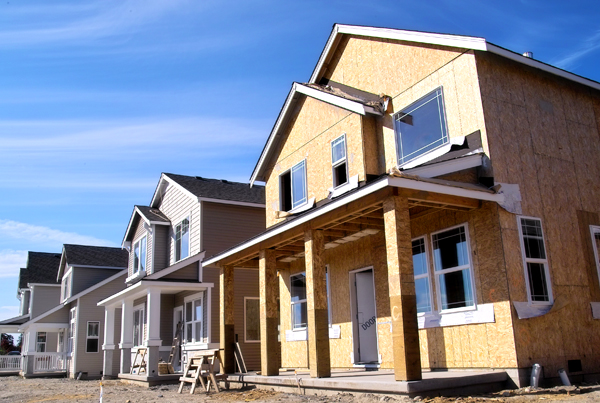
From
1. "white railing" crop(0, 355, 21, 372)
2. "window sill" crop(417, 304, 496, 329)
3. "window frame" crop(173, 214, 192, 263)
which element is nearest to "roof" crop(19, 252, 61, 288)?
"white railing" crop(0, 355, 21, 372)

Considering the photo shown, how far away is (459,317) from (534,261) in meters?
1.71

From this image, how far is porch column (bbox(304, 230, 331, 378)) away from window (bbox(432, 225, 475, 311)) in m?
2.33

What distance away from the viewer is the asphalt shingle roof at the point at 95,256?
31273mm

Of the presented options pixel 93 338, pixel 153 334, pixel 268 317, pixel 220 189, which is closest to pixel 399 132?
pixel 268 317

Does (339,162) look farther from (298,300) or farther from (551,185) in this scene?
(551,185)

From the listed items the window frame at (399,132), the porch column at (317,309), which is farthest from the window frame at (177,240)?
the window frame at (399,132)

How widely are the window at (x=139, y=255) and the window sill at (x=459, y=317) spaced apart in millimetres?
16828

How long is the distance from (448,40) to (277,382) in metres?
7.97

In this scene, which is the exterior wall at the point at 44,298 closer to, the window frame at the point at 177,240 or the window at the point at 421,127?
the window frame at the point at 177,240

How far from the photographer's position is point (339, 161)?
533 inches

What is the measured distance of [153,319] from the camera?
1766cm

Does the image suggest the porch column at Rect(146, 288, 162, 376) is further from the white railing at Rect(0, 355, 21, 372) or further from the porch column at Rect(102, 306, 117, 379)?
the white railing at Rect(0, 355, 21, 372)

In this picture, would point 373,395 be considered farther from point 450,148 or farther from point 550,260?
point 450,148

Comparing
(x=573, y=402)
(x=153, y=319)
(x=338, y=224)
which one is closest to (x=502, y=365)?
(x=573, y=402)
